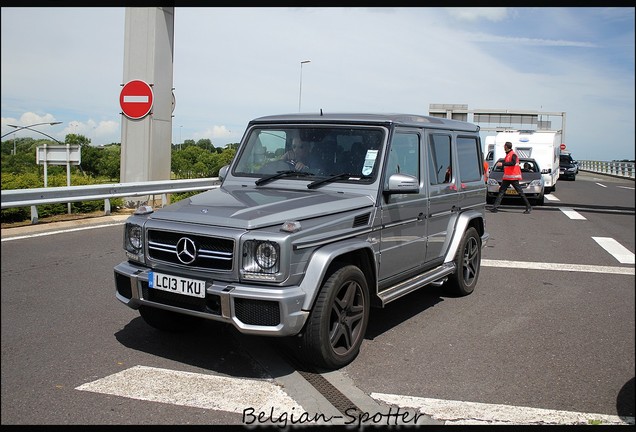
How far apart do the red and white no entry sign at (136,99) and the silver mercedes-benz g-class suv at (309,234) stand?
364 inches

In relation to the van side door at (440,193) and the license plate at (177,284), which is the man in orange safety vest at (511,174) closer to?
the van side door at (440,193)

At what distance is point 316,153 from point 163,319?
207 centimetres

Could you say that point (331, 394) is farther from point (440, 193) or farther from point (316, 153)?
point (440, 193)

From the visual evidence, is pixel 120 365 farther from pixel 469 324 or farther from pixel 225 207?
pixel 469 324

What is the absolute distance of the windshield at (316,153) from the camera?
18.5 ft

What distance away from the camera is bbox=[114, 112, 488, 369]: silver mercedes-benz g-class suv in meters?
4.34

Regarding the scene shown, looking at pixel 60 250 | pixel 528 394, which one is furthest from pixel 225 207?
pixel 60 250

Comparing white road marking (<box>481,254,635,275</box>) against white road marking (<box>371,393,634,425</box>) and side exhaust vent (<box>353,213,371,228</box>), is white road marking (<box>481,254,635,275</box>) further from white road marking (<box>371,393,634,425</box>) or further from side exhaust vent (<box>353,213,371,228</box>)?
white road marking (<box>371,393,634,425</box>)

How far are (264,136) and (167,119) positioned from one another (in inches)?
402

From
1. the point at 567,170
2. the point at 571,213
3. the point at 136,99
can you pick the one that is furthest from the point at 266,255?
the point at 567,170

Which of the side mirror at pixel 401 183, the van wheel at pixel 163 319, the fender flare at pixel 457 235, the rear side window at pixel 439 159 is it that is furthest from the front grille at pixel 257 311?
the fender flare at pixel 457 235

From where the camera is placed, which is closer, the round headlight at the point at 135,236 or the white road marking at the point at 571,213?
Answer: the round headlight at the point at 135,236

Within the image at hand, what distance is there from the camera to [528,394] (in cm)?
429

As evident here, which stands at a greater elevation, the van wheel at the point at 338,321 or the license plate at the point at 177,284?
the license plate at the point at 177,284
